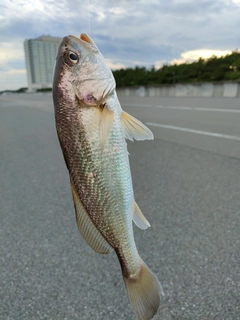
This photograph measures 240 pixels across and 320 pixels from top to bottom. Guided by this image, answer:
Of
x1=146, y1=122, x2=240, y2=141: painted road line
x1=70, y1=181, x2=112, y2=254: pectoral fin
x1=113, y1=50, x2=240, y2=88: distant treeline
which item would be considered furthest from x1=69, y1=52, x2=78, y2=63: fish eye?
x1=113, y1=50, x2=240, y2=88: distant treeline

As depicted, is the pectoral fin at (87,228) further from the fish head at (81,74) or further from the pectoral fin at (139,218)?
the fish head at (81,74)

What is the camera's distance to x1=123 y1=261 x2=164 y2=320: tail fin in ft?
2.93

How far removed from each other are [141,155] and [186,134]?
1.61 m

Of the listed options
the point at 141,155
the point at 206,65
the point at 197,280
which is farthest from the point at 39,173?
the point at 206,65

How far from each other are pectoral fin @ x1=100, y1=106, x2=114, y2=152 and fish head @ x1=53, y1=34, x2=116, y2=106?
0.10 feet

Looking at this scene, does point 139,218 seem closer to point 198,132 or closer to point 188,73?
point 198,132

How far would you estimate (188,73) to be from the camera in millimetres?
17250

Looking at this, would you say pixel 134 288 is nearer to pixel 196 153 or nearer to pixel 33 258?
pixel 33 258

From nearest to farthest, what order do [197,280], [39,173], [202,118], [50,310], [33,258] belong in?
1. [50,310]
2. [197,280]
3. [33,258]
4. [39,173]
5. [202,118]

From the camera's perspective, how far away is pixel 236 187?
11.3ft

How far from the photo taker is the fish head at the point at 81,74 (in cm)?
81

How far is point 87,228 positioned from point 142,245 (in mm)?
1765

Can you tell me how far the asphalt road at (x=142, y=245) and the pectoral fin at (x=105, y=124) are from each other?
139cm

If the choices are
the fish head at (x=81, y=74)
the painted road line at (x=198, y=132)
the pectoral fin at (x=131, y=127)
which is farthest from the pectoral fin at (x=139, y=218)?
the painted road line at (x=198, y=132)
